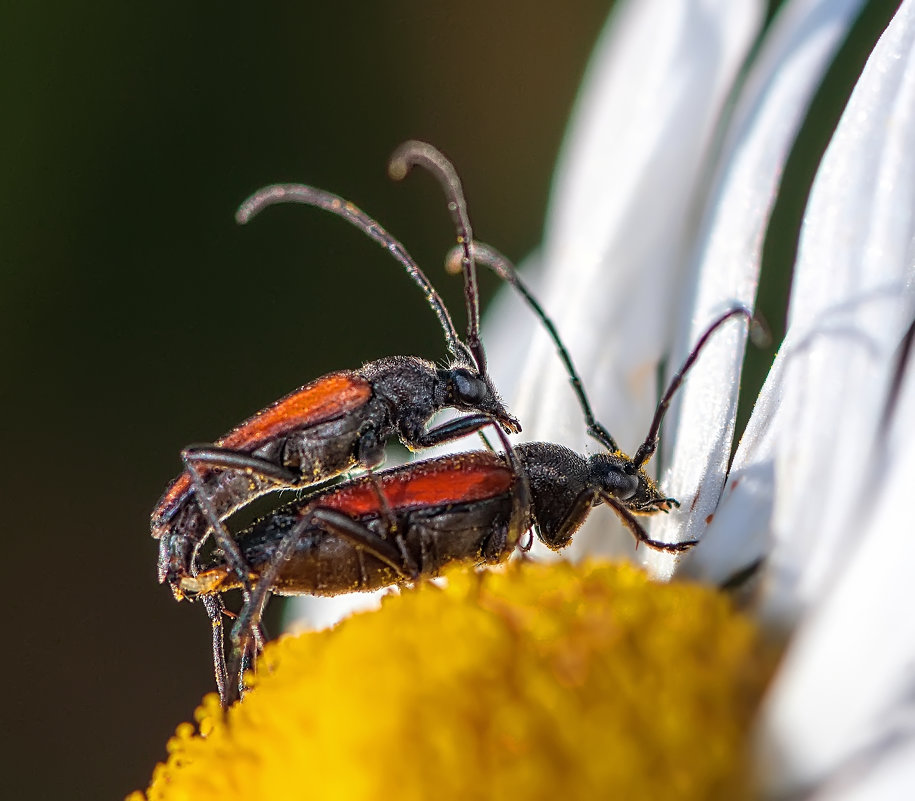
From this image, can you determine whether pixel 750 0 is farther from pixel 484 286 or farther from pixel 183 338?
pixel 183 338

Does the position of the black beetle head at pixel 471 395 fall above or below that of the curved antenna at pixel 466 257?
below

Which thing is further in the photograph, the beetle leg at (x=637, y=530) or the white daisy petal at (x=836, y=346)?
the beetle leg at (x=637, y=530)

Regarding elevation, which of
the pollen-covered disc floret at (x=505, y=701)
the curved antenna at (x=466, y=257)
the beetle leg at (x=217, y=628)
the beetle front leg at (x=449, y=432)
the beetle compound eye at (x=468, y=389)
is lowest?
the beetle leg at (x=217, y=628)

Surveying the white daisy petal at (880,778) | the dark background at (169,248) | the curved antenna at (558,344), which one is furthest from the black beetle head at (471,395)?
the white daisy petal at (880,778)

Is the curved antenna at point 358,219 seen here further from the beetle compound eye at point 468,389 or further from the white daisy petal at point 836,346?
the white daisy petal at point 836,346

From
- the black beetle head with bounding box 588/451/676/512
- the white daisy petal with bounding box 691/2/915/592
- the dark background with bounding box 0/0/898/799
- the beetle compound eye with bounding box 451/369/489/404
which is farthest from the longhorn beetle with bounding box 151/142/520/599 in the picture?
the dark background with bounding box 0/0/898/799

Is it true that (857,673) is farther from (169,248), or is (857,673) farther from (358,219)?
(169,248)

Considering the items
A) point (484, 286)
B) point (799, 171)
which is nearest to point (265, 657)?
point (484, 286)
